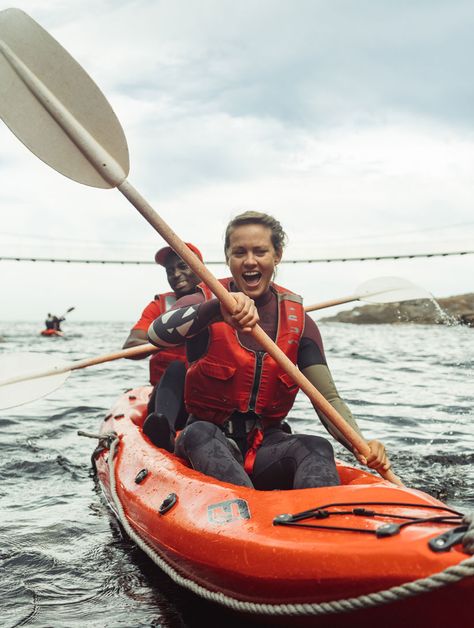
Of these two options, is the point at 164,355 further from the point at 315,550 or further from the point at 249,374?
the point at 315,550

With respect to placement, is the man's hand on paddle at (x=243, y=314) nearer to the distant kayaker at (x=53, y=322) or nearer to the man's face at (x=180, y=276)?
the man's face at (x=180, y=276)

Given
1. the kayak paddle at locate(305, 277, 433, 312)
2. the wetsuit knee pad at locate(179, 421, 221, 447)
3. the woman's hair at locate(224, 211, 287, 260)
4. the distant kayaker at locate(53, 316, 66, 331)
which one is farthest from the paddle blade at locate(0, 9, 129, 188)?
the distant kayaker at locate(53, 316, 66, 331)

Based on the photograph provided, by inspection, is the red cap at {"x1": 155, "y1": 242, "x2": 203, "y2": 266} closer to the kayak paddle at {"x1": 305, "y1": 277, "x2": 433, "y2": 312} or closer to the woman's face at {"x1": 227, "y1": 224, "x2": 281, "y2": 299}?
the kayak paddle at {"x1": 305, "y1": 277, "x2": 433, "y2": 312}

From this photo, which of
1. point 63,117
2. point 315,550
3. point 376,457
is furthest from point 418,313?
point 315,550

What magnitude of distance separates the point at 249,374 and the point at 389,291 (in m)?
2.15

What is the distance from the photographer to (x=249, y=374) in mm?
3152

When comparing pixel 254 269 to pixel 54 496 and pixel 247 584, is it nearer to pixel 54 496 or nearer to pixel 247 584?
pixel 247 584

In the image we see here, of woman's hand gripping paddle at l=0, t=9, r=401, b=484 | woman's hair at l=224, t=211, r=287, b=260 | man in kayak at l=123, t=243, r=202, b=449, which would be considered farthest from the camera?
man in kayak at l=123, t=243, r=202, b=449

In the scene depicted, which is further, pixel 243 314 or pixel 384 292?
pixel 384 292

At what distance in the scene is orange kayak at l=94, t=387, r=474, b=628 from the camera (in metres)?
1.85

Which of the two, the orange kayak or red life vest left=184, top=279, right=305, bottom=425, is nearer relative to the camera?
the orange kayak

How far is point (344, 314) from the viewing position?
47.3 m

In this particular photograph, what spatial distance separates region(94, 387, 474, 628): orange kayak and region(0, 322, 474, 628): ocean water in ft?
0.83

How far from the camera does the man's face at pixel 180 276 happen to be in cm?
496
